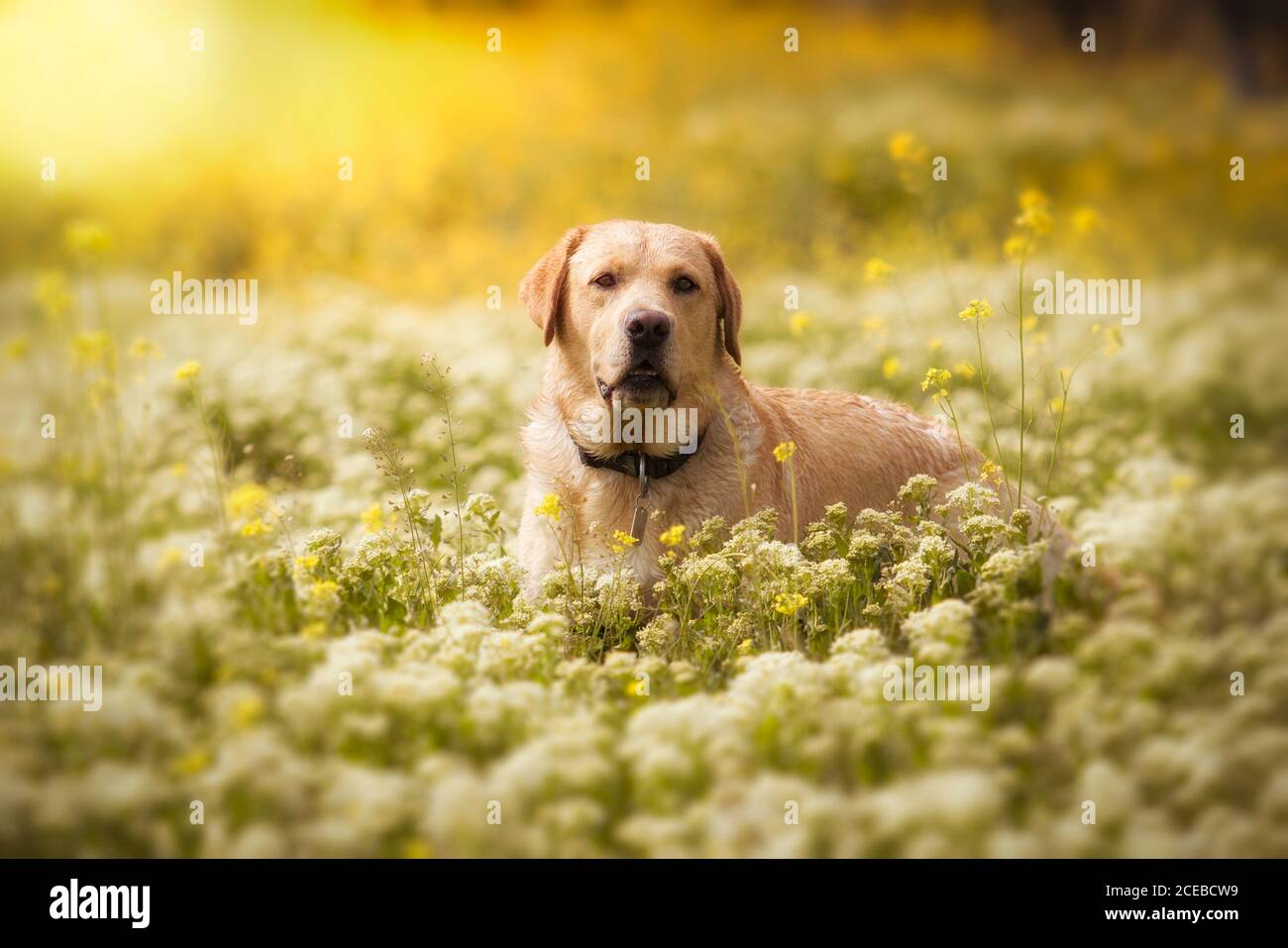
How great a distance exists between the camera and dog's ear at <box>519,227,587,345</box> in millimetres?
5141

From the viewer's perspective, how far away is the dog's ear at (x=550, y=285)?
5.14 m

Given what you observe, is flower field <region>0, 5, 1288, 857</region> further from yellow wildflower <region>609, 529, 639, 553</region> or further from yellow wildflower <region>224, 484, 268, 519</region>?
yellow wildflower <region>609, 529, 639, 553</region>

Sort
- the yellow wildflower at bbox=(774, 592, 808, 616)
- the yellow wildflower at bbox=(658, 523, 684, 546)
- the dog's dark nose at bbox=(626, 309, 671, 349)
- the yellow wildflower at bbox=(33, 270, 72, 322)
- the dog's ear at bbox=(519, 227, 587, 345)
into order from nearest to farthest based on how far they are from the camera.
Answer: the yellow wildflower at bbox=(33, 270, 72, 322) → the yellow wildflower at bbox=(774, 592, 808, 616) → the yellow wildflower at bbox=(658, 523, 684, 546) → the dog's dark nose at bbox=(626, 309, 671, 349) → the dog's ear at bbox=(519, 227, 587, 345)

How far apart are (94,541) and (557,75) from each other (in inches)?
608

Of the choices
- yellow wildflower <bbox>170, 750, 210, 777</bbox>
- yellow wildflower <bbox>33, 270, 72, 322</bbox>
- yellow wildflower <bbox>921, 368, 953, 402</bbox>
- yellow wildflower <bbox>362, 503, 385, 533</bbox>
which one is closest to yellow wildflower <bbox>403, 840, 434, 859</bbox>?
yellow wildflower <bbox>170, 750, 210, 777</bbox>

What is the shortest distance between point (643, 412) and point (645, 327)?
0.40 meters

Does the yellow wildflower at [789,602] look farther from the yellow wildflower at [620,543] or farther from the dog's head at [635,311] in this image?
the dog's head at [635,311]

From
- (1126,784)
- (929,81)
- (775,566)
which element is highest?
(929,81)

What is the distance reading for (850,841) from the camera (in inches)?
106

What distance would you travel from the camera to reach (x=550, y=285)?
5.14 meters

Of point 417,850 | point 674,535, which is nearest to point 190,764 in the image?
point 417,850

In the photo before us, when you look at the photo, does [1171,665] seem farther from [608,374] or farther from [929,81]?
Answer: [929,81]

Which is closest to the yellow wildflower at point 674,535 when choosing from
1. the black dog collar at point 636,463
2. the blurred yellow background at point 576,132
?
the black dog collar at point 636,463
